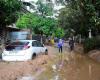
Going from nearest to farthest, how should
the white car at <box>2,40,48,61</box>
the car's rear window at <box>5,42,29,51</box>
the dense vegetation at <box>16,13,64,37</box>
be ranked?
the white car at <box>2,40,48,61</box>, the car's rear window at <box>5,42,29,51</box>, the dense vegetation at <box>16,13,64,37</box>

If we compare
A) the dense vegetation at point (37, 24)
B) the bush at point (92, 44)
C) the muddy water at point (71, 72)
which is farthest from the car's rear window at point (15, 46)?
the dense vegetation at point (37, 24)

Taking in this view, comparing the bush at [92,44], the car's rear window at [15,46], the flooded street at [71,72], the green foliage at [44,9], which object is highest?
the green foliage at [44,9]

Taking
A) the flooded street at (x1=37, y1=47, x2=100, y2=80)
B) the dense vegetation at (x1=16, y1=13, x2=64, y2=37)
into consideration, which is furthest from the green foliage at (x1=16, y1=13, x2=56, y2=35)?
the flooded street at (x1=37, y1=47, x2=100, y2=80)

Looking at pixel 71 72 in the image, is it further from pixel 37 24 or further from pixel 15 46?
pixel 37 24

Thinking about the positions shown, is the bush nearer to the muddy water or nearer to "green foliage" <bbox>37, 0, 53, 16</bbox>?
the muddy water

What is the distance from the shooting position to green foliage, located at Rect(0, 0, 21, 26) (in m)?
18.0

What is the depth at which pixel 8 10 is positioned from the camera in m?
19.3

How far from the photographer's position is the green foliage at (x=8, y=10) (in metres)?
18.0

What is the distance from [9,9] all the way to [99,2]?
6.23m

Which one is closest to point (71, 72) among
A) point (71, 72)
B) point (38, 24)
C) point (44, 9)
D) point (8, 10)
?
point (71, 72)

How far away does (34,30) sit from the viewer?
2035 inches

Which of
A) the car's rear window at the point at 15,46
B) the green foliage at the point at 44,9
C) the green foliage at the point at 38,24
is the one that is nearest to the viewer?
the car's rear window at the point at 15,46

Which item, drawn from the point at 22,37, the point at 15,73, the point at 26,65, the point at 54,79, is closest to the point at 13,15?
the point at 26,65

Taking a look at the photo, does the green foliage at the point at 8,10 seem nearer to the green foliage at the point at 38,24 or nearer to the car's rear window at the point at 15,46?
the car's rear window at the point at 15,46
